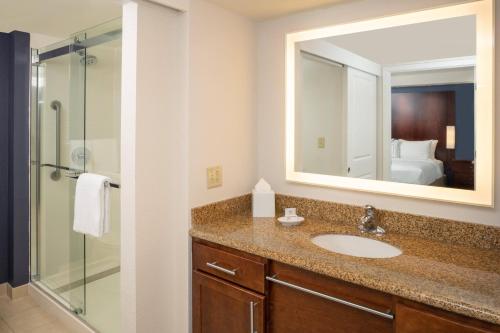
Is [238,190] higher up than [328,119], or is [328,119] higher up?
[328,119]

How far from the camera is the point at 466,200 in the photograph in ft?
4.99

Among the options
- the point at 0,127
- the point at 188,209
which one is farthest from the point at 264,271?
the point at 0,127

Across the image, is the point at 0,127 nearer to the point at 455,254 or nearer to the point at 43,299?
the point at 43,299

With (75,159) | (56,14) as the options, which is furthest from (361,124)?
(75,159)

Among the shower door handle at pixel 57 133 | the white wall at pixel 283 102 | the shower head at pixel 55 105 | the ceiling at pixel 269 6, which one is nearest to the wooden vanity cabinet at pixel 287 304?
the white wall at pixel 283 102

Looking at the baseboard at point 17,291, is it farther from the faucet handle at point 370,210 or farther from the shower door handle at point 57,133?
the faucet handle at point 370,210

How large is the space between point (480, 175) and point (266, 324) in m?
1.06

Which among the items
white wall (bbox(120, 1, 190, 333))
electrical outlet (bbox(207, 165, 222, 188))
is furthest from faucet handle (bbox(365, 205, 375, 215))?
white wall (bbox(120, 1, 190, 333))

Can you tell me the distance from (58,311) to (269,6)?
237 cm

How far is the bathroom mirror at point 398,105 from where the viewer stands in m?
1.49

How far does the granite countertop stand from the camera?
1.08 metres

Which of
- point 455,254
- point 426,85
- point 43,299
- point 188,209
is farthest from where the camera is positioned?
point 43,299

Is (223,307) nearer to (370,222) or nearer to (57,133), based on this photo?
(370,222)

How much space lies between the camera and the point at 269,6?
1.86m
